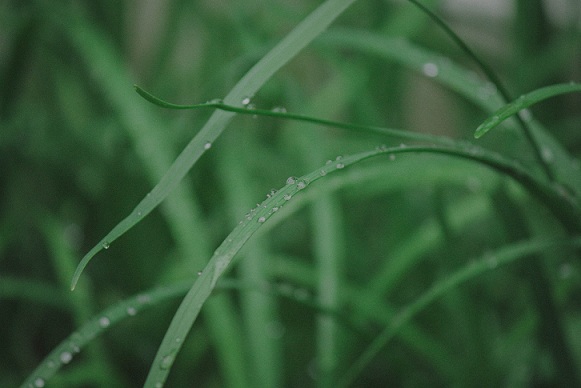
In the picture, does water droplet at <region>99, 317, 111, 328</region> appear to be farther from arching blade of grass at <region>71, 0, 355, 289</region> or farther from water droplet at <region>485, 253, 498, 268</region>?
water droplet at <region>485, 253, 498, 268</region>

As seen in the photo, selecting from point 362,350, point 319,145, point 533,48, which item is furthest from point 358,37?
point 533,48

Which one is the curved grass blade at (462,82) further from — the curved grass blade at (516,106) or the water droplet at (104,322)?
the water droplet at (104,322)

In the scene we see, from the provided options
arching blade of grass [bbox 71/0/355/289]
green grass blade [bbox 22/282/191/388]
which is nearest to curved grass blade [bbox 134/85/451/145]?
arching blade of grass [bbox 71/0/355/289]

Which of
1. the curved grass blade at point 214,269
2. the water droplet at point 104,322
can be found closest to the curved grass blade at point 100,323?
the water droplet at point 104,322

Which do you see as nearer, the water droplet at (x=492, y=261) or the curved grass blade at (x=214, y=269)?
the curved grass blade at (x=214, y=269)

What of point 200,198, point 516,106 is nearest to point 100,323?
point 516,106

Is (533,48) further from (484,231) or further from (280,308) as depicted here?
(280,308)
